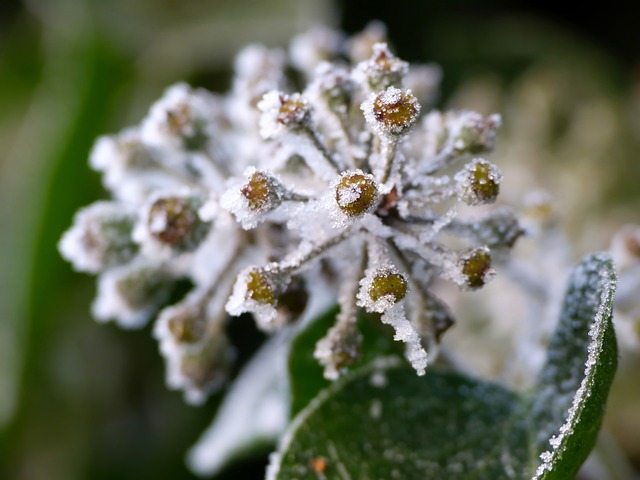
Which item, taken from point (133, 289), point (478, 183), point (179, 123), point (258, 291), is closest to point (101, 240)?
point (133, 289)

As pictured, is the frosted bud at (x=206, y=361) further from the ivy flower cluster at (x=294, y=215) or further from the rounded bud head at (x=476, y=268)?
the rounded bud head at (x=476, y=268)

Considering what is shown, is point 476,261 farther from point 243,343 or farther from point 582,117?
point 582,117

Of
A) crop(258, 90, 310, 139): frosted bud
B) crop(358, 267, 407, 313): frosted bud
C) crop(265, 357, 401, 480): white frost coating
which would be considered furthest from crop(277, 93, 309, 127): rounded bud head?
crop(265, 357, 401, 480): white frost coating

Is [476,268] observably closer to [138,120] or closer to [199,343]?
[199,343]

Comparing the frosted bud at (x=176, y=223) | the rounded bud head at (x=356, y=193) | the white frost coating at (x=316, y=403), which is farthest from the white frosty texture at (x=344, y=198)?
the white frost coating at (x=316, y=403)

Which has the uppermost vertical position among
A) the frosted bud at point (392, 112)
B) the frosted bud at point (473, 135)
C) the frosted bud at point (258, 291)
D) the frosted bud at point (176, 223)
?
the frosted bud at point (176, 223)

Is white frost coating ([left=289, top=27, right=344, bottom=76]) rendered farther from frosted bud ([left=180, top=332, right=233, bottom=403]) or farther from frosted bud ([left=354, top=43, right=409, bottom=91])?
frosted bud ([left=180, top=332, right=233, bottom=403])

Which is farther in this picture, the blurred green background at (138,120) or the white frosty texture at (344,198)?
the blurred green background at (138,120)
